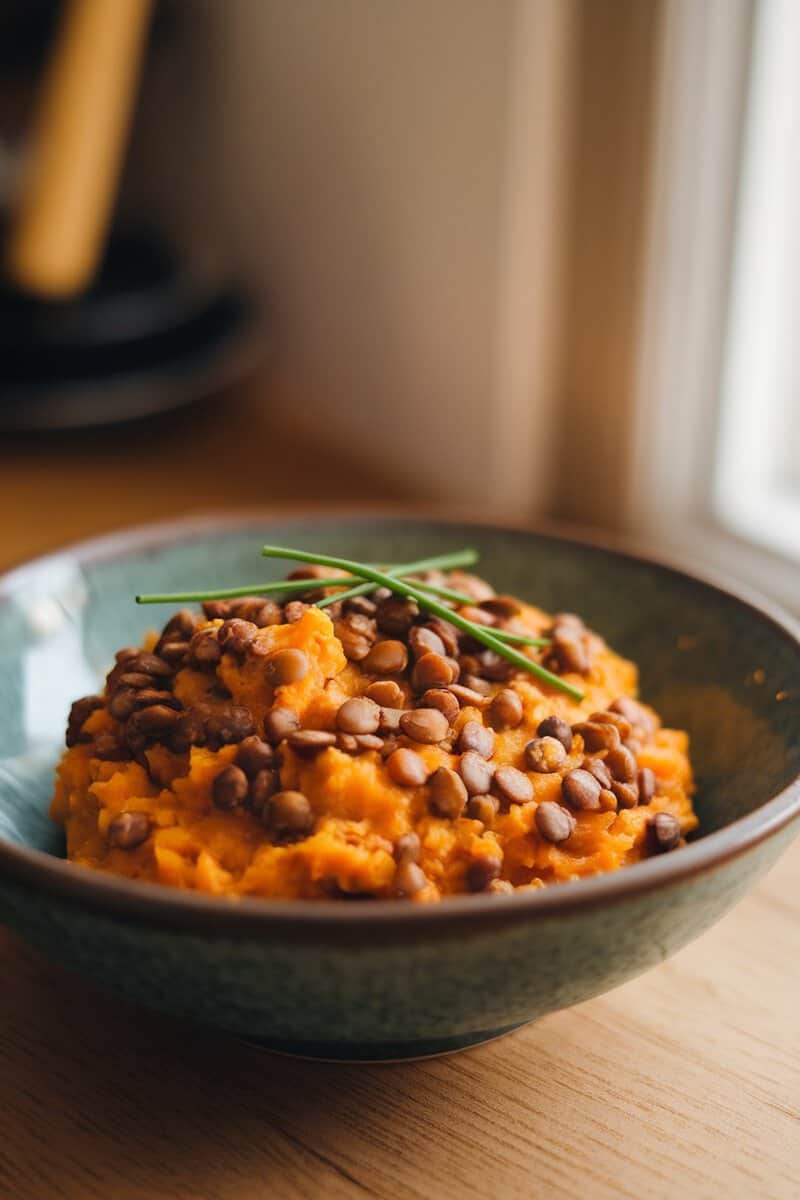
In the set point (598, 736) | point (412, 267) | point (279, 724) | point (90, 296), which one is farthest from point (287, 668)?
point (90, 296)

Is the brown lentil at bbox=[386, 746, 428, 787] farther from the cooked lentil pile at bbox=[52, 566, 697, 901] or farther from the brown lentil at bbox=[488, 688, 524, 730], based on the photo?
the brown lentil at bbox=[488, 688, 524, 730]

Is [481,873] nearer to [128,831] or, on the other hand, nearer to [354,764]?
[354,764]

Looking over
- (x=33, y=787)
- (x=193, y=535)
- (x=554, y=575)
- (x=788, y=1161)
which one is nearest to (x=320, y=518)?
(x=193, y=535)

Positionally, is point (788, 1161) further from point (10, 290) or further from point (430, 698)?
point (10, 290)

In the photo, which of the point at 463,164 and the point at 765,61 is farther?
the point at 463,164

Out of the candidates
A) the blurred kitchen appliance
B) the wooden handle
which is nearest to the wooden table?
the blurred kitchen appliance

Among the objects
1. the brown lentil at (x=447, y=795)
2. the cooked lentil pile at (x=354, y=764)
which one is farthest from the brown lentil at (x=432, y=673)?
the brown lentil at (x=447, y=795)
